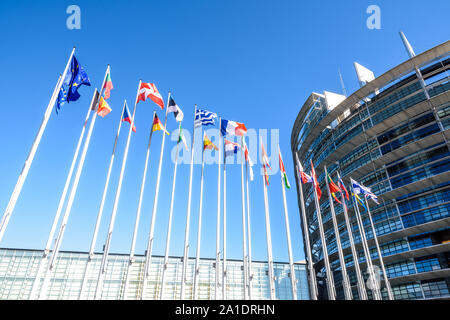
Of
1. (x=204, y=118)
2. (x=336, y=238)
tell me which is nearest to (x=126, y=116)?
(x=204, y=118)

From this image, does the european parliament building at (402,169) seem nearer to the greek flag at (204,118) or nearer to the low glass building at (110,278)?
the low glass building at (110,278)

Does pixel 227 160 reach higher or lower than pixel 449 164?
lower

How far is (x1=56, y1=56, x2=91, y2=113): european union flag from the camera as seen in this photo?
17706 millimetres

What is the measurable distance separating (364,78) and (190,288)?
4746 centimetres

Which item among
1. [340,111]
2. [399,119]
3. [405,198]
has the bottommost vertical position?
[405,198]

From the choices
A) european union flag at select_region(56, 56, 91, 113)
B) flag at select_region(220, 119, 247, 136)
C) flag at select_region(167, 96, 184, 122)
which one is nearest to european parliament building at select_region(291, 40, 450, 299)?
flag at select_region(220, 119, 247, 136)

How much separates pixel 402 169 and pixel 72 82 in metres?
44.3

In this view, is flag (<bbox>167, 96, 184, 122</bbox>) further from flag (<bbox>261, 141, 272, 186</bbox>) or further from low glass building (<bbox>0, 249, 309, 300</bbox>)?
low glass building (<bbox>0, 249, 309, 300</bbox>)

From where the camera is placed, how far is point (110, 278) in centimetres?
4359

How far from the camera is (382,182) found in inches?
1738

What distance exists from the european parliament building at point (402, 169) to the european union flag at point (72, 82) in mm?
29572
